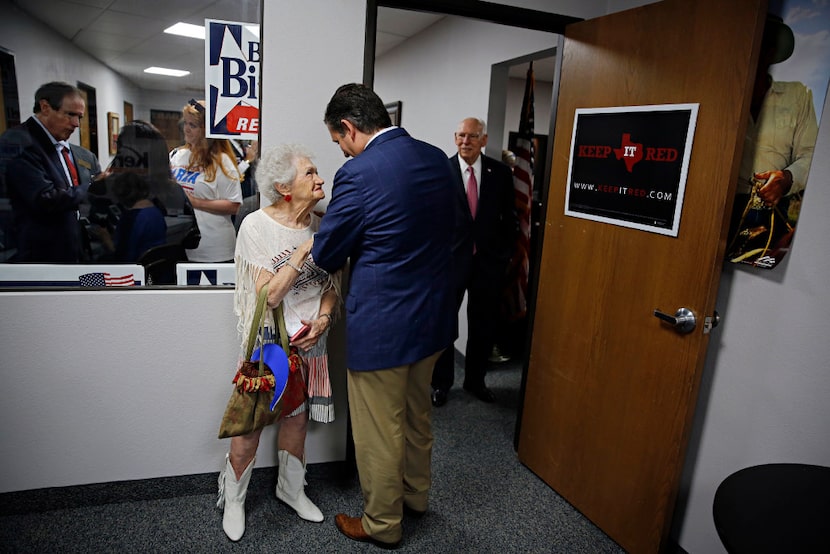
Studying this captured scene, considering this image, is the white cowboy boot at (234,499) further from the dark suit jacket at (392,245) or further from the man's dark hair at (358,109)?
the man's dark hair at (358,109)

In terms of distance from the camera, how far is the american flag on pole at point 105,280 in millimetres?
1850

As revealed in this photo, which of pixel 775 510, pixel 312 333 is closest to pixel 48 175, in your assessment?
pixel 312 333

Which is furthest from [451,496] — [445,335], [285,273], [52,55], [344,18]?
[52,55]

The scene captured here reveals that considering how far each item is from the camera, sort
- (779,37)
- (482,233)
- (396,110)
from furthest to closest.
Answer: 1. (396,110)
2. (482,233)
3. (779,37)

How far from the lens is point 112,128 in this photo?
1780mm

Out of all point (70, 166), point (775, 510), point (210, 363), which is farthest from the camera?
point (210, 363)

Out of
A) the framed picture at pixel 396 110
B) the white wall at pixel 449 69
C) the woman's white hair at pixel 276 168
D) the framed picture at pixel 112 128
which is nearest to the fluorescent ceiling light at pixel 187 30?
the framed picture at pixel 112 128

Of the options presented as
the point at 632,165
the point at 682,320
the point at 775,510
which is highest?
the point at 632,165

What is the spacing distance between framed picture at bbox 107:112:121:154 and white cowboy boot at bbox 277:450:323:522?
1.23 metres

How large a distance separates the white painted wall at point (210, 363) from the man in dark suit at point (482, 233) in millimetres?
881

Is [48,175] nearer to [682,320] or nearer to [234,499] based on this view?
[234,499]

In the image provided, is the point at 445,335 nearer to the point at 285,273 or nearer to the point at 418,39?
the point at 285,273

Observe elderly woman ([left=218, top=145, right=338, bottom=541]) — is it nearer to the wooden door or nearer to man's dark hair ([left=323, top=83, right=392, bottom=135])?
man's dark hair ([left=323, top=83, right=392, bottom=135])

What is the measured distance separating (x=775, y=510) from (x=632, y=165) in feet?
3.70
